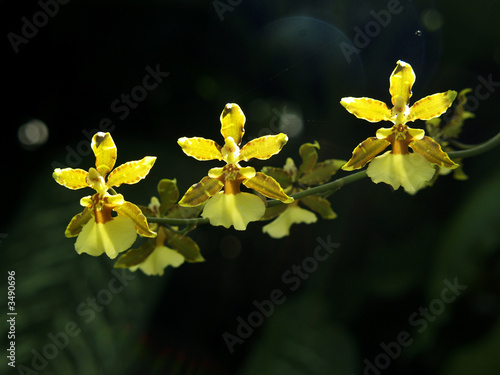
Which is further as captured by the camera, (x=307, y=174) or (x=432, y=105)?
(x=307, y=174)

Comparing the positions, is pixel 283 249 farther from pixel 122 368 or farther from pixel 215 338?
pixel 122 368

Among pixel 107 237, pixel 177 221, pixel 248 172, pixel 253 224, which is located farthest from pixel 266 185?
pixel 253 224

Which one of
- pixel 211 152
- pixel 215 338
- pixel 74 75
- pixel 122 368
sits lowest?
pixel 215 338

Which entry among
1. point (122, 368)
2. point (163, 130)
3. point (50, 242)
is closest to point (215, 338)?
point (122, 368)

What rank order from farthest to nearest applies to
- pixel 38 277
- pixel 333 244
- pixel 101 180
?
pixel 333 244, pixel 38 277, pixel 101 180

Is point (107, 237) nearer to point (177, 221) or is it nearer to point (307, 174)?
point (177, 221)

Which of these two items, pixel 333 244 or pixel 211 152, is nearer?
pixel 211 152

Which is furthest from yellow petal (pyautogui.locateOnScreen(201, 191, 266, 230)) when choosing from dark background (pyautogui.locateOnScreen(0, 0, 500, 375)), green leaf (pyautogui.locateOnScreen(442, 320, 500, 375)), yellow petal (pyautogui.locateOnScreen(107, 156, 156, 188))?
green leaf (pyautogui.locateOnScreen(442, 320, 500, 375))
